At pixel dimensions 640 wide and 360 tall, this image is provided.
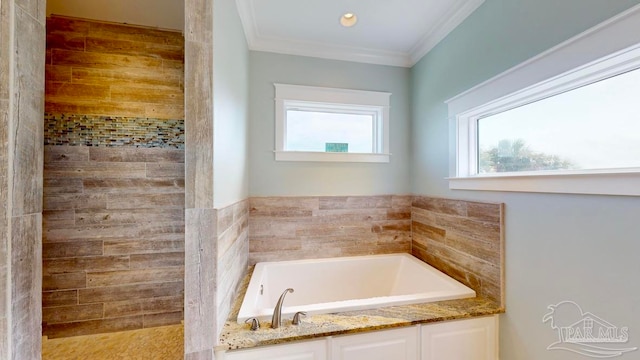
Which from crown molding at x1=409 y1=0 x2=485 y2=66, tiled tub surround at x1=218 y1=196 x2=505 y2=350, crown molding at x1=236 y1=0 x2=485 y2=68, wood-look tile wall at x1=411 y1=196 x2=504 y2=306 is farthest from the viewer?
crown molding at x1=236 y1=0 x2=485 y2=68

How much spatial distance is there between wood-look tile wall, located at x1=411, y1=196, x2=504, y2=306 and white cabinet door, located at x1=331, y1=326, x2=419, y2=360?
631 millimetres

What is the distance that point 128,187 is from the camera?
2.07 meters

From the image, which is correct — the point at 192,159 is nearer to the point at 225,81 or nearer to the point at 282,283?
the point at 225,81

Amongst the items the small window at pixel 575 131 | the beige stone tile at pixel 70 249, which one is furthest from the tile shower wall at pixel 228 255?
the small window at pixel 575 131

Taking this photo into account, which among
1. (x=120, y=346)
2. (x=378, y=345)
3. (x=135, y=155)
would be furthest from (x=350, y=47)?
(x=120, y=346)

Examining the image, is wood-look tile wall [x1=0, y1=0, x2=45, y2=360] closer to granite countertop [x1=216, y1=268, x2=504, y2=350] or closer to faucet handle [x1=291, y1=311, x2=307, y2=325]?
granite countertop [x1=216, y1=268, x2=504, y2=350]

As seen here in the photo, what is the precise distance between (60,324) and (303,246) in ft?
6.79

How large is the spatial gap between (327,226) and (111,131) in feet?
6.79

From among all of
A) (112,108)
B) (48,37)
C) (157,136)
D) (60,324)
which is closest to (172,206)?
(157,136)

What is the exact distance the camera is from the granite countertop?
4.00ft

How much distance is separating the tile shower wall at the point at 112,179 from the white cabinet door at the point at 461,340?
2.06 metres

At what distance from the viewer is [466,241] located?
1764 millimetres

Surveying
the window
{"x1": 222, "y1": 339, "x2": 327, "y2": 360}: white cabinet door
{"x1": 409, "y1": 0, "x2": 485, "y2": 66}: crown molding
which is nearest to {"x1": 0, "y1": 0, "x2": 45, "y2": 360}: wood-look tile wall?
{"x1": 222, "y1": 339, "x2": 327, "y2": 360}: white cabinet door

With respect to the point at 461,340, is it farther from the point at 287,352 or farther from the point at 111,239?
the point at 111,239
